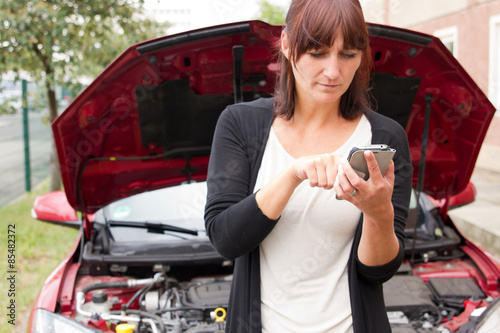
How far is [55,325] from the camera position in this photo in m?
2.08

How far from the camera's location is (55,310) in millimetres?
2273

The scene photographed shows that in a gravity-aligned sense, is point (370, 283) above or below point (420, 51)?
below

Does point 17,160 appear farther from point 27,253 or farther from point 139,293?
point 139,293

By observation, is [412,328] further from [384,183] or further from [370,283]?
[384,183]

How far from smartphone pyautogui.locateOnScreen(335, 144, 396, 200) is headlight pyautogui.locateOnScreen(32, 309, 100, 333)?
1.43 m

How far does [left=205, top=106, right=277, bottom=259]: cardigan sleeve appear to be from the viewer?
130 centimetres

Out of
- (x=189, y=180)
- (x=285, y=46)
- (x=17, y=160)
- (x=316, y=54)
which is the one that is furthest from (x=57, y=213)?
(x=17, y=160)

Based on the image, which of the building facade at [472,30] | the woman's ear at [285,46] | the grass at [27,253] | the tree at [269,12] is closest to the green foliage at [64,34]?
the grass at [27,253]

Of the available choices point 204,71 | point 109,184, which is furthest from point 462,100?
point 109,184

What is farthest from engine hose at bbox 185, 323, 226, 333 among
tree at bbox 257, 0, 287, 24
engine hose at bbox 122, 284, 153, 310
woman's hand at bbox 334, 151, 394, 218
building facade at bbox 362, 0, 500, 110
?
tree at bbox 257, 0, 287, 24

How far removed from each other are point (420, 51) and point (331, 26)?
122 cm

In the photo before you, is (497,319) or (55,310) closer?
(497,319)

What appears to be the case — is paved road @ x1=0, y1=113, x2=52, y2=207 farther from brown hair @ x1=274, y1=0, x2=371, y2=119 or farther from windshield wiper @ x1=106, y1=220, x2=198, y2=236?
brown hair @ x1=274, y1=0, x2=371, y2=119

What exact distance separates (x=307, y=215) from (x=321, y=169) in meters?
0.23
